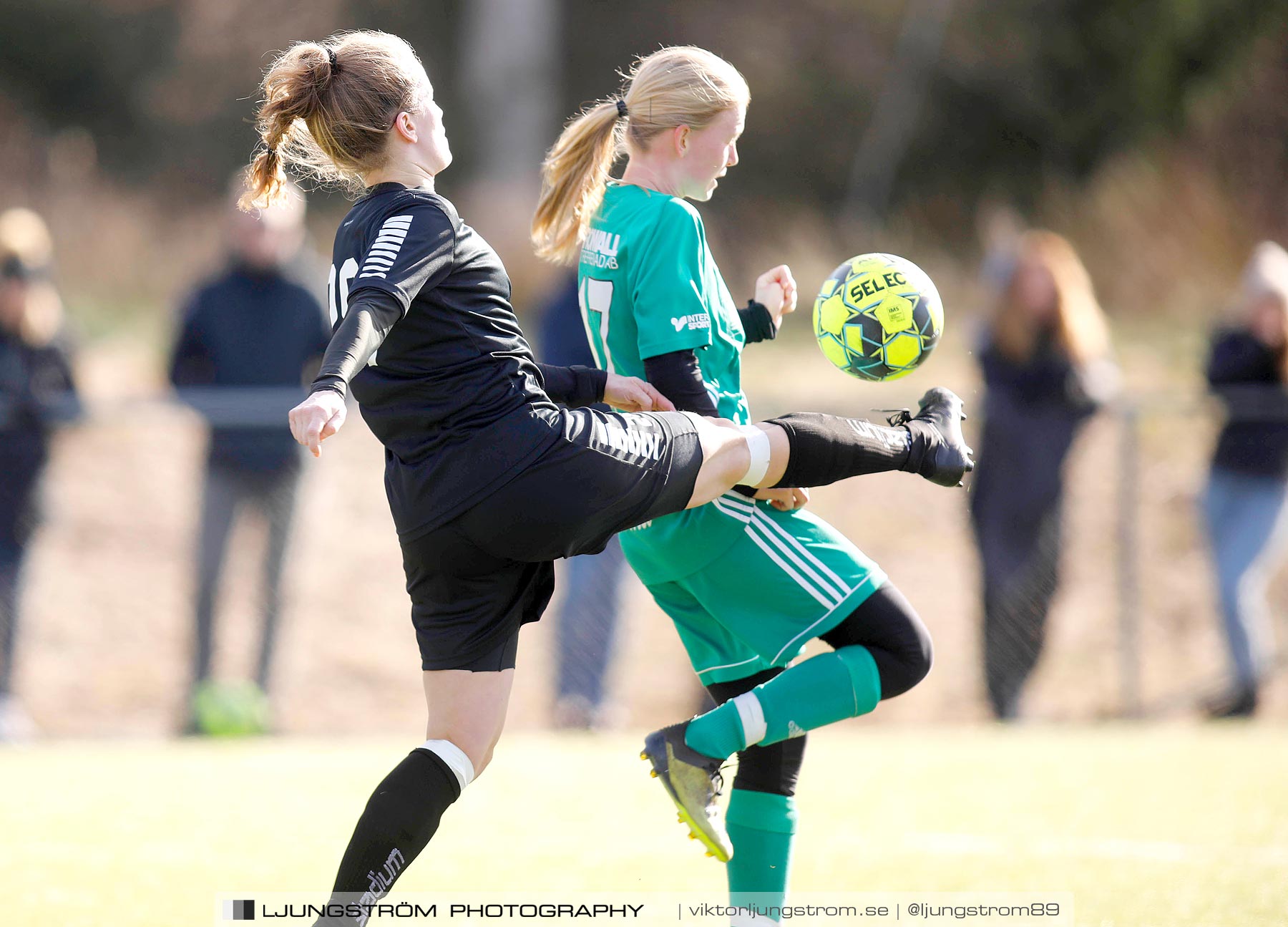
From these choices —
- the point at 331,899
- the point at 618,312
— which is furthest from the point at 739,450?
the point at 331,899

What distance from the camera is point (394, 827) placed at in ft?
10.2

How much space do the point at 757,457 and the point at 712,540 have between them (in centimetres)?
26

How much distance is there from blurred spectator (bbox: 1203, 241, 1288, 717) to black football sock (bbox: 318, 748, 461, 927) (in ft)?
19.9

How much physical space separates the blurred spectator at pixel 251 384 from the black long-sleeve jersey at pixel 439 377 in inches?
188

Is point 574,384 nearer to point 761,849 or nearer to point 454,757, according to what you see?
point 454,757

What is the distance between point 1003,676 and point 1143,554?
3.35 m

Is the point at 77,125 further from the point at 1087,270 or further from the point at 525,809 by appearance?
the point at 525,809

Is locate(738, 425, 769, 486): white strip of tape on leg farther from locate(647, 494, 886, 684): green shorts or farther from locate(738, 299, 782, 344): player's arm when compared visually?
locate(738, 299, 782, 344): player's arm

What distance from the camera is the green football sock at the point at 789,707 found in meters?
3.26

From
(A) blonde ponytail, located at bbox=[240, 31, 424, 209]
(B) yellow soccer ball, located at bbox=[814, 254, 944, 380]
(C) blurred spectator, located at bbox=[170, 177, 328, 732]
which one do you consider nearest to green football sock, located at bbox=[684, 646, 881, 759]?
(B) yellow soccer ball, located at bbox=[814, 254, 944, 380]

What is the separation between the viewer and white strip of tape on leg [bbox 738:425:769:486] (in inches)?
128

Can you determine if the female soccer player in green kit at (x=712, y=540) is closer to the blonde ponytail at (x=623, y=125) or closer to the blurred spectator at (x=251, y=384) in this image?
the blonde ponytail at (x=623, y=125)

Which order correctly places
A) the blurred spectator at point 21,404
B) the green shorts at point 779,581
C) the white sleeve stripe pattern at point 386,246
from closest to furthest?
the white sleeve stripe pattern at point 386,246 → the green shorts at point 779,581 → the blurred spectator at point 21,404

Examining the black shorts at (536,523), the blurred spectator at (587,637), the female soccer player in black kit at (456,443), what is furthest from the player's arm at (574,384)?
the blurred spectator at (587,637)
